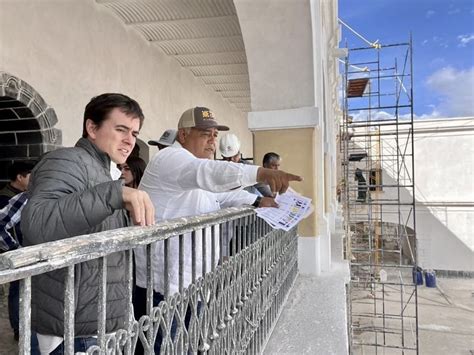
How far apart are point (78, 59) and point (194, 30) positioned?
6.05 ft

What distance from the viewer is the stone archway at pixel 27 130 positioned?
379cm

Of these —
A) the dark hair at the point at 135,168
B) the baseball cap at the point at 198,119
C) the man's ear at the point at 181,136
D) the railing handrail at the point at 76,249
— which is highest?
the baseball cap at the point at 198,119

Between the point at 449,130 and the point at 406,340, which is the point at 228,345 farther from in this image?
the point at 449,130

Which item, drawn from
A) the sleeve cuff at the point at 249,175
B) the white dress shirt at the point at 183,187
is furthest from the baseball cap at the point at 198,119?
the sleeve cuff at the point at 249,175

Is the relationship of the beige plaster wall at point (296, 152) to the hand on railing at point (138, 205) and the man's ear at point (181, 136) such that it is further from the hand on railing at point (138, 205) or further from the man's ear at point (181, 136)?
the hand on railing at point (138, 205)

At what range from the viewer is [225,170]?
4.66ft

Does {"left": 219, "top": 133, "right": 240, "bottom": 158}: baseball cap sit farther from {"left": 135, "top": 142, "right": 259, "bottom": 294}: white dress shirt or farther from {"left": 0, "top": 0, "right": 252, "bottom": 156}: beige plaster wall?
{"left": 0, "top": 0, "right": 252, "bottom": 156}: beige plaster wall

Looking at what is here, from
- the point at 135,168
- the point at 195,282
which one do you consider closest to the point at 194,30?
the point at 135,168

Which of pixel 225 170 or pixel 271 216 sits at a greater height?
pixel 225 170

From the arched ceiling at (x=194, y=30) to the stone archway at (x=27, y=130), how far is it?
178 centimetres

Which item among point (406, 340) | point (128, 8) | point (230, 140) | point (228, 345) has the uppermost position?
point (128, 8)

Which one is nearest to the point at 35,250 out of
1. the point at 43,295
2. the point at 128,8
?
the point at 43,295

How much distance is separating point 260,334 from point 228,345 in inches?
24.8

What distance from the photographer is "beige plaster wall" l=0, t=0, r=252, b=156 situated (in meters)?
3.73
